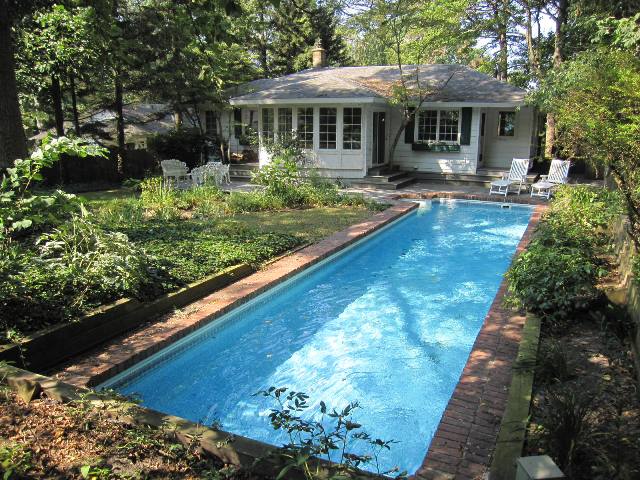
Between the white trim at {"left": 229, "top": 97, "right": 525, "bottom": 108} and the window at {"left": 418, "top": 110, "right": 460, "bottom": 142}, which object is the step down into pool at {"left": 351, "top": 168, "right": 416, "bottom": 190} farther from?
the white trim at {"left": 229, "top": 97, "right": 525, "bottom": 108}

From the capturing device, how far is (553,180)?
15750 millimetres

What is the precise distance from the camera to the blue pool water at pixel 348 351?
466cm

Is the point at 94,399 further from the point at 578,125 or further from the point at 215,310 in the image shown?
the point at 578,125

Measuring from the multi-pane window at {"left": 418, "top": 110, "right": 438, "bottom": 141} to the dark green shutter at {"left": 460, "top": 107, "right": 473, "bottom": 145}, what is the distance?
1.08 m

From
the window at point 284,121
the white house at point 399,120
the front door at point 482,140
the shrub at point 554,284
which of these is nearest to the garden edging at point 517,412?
the shrub at point 554,284

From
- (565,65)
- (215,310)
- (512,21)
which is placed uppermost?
(512,21)

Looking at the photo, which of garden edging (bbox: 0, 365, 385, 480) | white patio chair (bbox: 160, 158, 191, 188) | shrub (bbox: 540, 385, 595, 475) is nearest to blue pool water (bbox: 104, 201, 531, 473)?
garden edging (bbox: 0, 365, 385, 480)

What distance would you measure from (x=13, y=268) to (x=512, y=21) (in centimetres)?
2258

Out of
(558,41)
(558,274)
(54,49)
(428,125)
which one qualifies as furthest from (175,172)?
(558,41)

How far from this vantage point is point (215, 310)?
19.7 feet

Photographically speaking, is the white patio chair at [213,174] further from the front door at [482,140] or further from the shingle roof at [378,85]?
the front door at [482,140]

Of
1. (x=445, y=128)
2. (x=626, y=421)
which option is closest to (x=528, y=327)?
(x=626, y=421)

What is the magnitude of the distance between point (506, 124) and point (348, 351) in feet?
54.3

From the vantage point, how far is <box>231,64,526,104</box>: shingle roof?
58.6 feet
